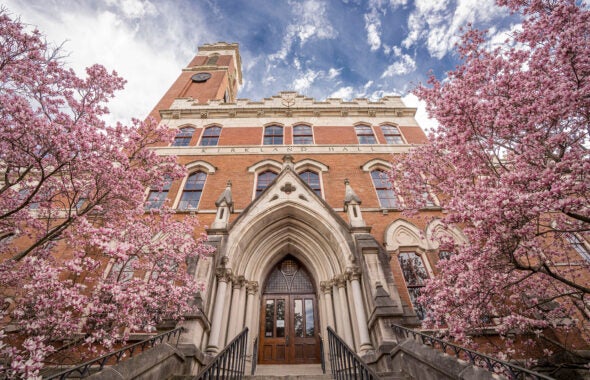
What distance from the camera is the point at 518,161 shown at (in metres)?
5.30

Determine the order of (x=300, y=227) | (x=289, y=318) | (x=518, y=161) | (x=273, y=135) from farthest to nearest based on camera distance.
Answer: (x=273, y=135) → (x=300, y=227) → (x=289, y=318) → (x=518, y=161)

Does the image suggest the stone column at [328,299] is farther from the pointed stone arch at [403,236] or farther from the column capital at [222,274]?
the column capital at [222,274]

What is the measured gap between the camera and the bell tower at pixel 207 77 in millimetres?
20062

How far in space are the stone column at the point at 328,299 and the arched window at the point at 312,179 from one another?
4.46m

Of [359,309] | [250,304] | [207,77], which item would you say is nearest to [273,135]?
[250,304]

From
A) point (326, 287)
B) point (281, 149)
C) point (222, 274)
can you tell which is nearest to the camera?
point (222, 274)

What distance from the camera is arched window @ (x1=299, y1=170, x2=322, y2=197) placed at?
12350 mm

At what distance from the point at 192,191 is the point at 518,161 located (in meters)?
11.7

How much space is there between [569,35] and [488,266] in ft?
14.3

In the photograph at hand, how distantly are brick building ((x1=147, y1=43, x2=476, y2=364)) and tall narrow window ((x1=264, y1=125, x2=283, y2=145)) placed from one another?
61 mm

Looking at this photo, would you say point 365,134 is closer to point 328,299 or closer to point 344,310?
point 328,299

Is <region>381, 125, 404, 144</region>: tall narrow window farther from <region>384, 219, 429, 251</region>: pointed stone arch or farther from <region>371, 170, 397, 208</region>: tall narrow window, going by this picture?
<region>384, 219, 429, 251</region>: pointed stone arch

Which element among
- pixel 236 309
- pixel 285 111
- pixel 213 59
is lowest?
pixel 236 309

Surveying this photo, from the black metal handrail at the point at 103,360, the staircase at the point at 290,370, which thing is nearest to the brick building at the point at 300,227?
the staircase at the point at 290,370
